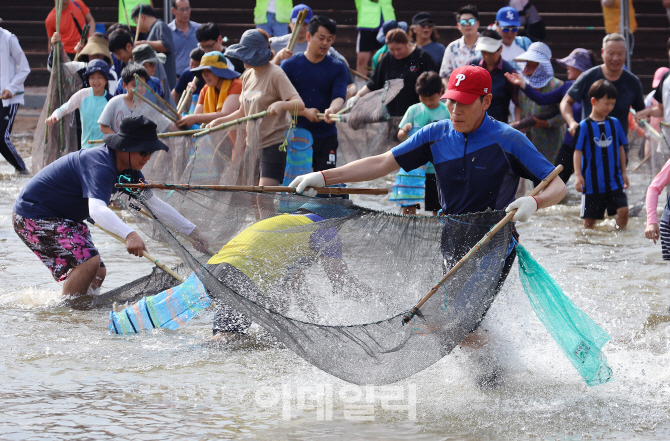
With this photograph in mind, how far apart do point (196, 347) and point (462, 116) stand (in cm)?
202

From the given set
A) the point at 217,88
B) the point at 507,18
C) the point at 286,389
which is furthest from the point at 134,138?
the point at 507,18

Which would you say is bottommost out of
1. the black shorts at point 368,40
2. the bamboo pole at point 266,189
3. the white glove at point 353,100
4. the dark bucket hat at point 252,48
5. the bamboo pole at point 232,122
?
the bamboo pole at point 266,189

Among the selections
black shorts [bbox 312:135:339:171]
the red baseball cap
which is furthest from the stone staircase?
the red baseball cap

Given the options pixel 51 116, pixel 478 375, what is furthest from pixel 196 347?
pixel 51 116

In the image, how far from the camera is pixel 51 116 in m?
9.23

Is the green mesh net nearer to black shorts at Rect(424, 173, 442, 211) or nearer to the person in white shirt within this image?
black shorts at Rect(424, 173, 442, 211)

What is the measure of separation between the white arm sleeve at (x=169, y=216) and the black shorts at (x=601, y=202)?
4549 mm

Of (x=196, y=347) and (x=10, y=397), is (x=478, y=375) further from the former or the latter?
(x=10, y=397)

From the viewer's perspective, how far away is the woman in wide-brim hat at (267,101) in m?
7.34

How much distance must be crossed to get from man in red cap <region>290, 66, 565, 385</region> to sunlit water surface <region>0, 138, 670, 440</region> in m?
0.28

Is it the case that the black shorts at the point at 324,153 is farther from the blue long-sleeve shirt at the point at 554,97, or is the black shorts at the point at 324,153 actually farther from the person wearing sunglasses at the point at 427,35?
the person wearing sunglasses at the point at 427,35

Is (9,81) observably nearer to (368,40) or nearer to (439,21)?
(368,40)

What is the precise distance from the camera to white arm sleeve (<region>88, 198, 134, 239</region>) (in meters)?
5.08

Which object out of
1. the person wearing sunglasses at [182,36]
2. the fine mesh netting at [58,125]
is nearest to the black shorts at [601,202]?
the fine mesh netting at [58,125]
